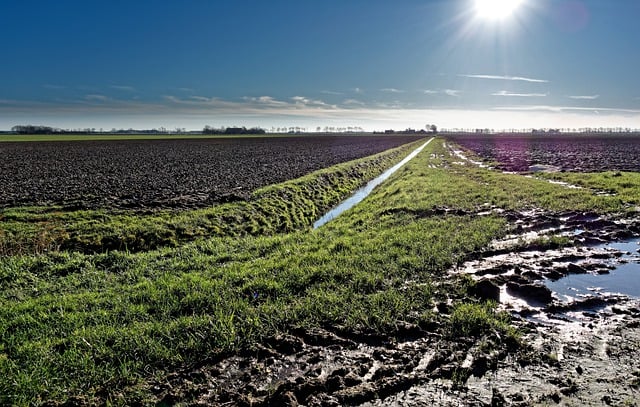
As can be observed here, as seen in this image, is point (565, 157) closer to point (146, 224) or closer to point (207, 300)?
point (146, 224)

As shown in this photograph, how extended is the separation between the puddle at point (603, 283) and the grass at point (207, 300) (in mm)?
2008

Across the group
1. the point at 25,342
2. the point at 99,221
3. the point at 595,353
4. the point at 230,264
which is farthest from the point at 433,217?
the point at 99,221

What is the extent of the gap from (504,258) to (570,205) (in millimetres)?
8321

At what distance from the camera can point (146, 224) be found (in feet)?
50.2

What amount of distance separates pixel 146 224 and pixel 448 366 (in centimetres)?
1340

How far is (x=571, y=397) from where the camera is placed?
14.9 ft

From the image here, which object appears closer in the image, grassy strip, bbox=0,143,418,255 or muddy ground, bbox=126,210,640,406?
muddy ground, bbox=126,210,640,406

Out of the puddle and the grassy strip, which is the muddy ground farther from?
the grassy strip

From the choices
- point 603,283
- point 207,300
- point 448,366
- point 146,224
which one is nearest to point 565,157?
point 603,283

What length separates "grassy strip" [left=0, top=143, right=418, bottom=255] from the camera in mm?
13367

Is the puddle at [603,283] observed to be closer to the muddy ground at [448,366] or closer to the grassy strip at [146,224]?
the muddy ground at [448,366]

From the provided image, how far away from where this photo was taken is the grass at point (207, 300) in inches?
213

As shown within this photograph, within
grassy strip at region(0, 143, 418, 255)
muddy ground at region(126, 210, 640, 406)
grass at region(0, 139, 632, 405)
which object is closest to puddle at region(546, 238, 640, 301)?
muddy ground at region(126, 210, 640, 406)

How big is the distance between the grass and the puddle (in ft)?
6.59
